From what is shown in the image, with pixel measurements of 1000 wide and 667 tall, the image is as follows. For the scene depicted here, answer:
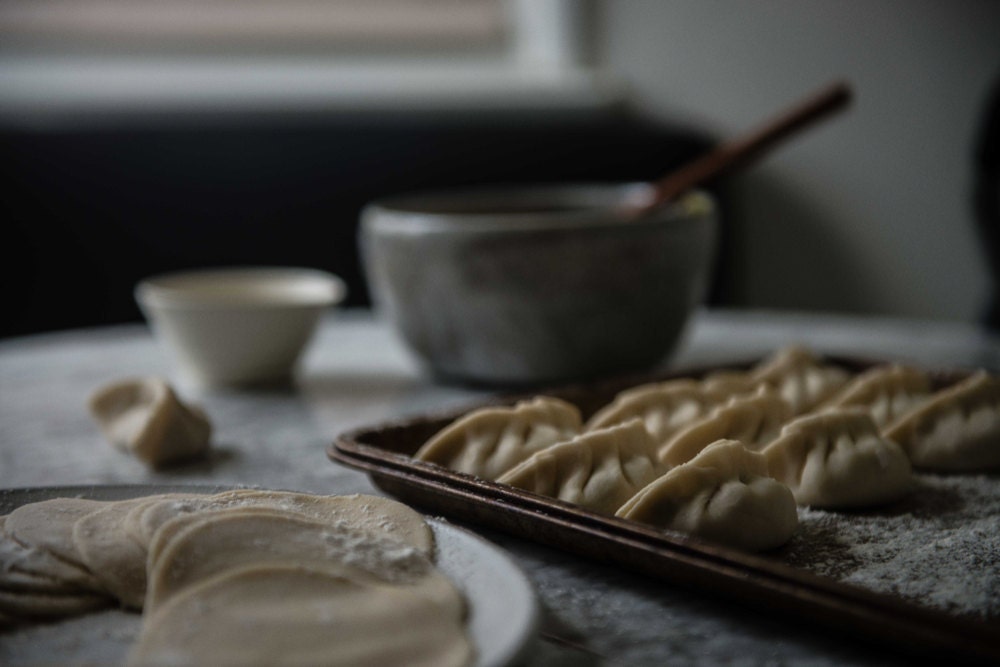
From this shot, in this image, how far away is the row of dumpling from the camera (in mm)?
785

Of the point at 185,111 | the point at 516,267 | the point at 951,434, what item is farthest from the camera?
the point at 185,111

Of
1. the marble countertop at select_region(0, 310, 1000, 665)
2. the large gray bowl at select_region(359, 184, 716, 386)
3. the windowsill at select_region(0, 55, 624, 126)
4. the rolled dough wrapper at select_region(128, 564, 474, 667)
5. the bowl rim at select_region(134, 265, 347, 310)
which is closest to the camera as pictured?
the rolled dough wrapper at select_region(128, 564, 474, 667)

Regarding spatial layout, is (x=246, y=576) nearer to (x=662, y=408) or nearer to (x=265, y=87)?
(x=662, y=408)

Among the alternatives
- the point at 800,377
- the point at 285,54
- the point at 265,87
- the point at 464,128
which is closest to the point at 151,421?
the point at 800,377

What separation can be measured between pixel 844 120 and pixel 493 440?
9.59 feet

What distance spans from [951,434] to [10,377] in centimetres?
136

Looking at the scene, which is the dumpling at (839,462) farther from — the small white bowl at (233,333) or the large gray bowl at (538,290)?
the small white bowl at (233,333)

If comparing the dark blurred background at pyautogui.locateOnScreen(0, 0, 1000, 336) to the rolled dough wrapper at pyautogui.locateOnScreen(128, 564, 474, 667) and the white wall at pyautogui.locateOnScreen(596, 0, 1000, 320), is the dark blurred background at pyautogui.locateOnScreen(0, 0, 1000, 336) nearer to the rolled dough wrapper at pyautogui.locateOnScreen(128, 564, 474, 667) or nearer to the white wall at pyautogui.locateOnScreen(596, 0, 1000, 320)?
the white wall at pyautogui.locateOnScreen(596, 0, 1000, 320)

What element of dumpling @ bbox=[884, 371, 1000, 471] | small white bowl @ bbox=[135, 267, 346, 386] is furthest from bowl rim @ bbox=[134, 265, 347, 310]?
dumpling @ bbox=[884, 371, 1000, 471]

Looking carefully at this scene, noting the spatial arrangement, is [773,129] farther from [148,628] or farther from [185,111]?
[185,111]

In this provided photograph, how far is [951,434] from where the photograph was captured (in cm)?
101

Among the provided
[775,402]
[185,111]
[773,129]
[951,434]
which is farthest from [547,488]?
[185,111]

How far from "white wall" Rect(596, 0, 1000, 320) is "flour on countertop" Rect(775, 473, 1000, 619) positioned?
2.76m

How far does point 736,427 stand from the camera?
1.03m
